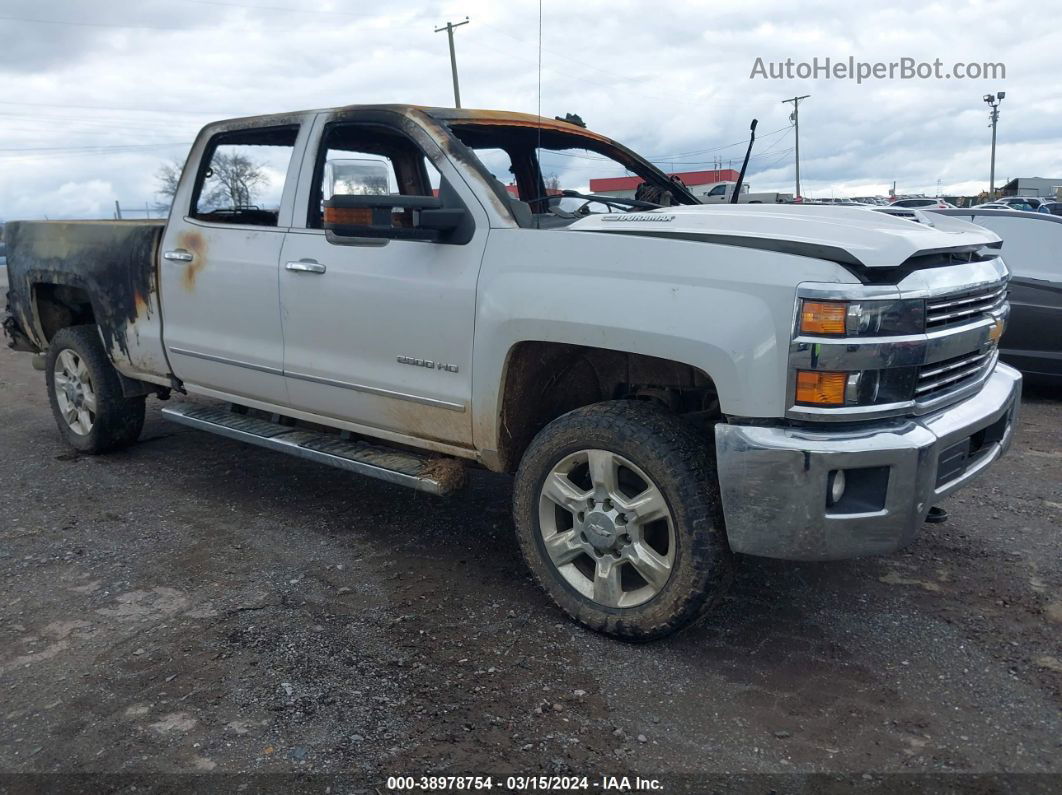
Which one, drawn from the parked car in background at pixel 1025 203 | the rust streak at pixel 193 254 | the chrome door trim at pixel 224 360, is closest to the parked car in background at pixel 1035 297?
the chrome door trim at pixel 224 360

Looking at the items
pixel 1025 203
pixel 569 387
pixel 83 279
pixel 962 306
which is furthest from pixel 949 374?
pixel 1025 203

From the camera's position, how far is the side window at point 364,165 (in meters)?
4.07

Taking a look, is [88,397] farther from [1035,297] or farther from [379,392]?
[1035,297]

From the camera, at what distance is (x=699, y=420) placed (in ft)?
10.9

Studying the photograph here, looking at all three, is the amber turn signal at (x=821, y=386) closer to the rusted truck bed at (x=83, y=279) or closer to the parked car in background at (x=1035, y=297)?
the rusted truck bed at (x=83, y=279)

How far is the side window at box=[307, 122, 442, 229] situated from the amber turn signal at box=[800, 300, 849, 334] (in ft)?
6.48

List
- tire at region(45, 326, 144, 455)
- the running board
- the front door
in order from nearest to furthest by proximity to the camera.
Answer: the front door < the running board < tire at region(45, 326, 144, 455)

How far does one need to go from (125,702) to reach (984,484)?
174 inches

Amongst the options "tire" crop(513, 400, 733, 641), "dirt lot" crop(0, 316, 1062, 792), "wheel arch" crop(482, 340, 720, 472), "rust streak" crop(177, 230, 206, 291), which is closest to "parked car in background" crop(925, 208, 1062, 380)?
"dirt lot" crop(0, 316, 1062, 792)

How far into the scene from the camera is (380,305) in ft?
12.0

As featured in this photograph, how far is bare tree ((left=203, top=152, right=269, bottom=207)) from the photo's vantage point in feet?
15.0

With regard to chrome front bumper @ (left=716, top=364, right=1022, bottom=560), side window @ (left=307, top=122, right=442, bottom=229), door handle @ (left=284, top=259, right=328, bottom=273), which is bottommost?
chrome front bumper @ (left=716, top=364, right=1022, bottom=560)

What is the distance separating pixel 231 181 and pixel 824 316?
11.0 feet

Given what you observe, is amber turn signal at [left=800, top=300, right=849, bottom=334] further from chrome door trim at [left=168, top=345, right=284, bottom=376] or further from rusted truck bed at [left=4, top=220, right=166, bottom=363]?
rusted truck bed at [left=4, top=220, right=166, bottom=363]
